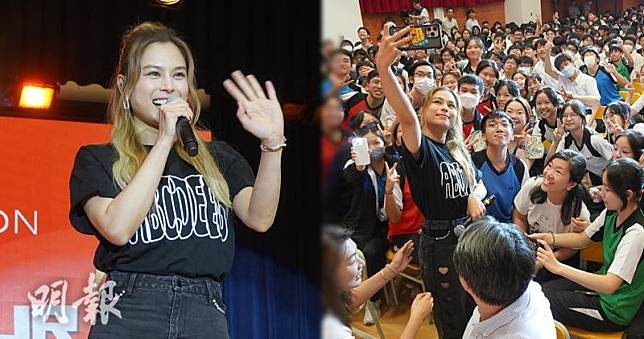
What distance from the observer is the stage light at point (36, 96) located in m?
1.82

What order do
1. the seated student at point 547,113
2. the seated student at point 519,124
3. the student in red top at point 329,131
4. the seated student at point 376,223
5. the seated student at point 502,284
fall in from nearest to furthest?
1. the student in red top at point 329,131
2. the seated student at point 502,284
3. the seated student at point 376,223
4. the seated student at point 519,124
5. the seated student at point 547,113

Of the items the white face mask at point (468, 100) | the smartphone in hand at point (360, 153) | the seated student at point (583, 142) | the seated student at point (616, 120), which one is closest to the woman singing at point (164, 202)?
the smartphone in hand at point (360, 153)

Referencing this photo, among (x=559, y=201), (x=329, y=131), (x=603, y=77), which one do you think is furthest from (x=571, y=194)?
(x=603, y=77)

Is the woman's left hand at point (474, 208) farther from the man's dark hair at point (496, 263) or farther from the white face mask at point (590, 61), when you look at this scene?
the white face mask at point (590, 61)

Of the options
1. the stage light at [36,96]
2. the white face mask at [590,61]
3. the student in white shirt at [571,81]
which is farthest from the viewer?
the white face mask at [590,61]

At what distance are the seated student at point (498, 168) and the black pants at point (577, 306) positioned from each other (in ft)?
0.77

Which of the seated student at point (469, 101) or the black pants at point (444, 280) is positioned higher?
the seated student at point (469, 101)

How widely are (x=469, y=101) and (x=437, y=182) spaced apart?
0.79 m

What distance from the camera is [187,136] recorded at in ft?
2.30

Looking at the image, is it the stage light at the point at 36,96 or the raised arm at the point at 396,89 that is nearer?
the raised arm at the point at 396,89

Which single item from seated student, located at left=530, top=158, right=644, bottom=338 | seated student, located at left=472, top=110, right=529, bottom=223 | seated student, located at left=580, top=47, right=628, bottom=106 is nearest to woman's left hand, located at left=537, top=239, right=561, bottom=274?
seated student, located at left=530, top=158, right=644, bottom=338

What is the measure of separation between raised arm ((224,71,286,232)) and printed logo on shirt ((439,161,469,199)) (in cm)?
60

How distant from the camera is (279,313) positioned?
2.17 m

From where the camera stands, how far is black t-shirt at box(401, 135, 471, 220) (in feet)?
4.17
